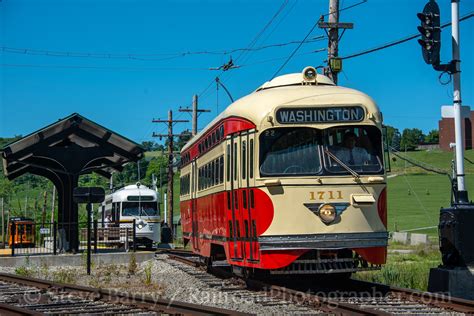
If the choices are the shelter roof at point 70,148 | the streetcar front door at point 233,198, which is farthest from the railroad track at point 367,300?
the shelter roof at point 70,148

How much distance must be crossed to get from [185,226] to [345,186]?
9944 mm

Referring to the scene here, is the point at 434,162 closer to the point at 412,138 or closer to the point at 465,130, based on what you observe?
the point at 412,138

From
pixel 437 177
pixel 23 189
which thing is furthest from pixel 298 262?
pixel 23 189

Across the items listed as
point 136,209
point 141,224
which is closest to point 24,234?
point 141,224

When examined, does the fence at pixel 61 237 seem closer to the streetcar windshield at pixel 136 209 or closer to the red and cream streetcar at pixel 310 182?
the streetcar windshield at pixel 136 209

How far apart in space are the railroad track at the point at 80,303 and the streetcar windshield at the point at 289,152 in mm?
2992

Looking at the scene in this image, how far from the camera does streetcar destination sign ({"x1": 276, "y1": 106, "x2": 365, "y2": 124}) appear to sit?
12516 mm

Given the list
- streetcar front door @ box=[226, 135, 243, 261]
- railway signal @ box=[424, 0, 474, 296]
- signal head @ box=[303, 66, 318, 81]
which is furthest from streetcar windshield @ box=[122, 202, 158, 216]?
railway signal @ box=[424, 0, 474, 296]

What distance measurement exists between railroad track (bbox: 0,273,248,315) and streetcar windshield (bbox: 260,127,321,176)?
2992 mm

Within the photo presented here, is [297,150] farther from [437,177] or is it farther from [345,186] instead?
[437,177]

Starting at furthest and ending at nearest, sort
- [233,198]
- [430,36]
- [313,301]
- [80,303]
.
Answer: [430,36]
[233,198]
[80,303]
[313,301]

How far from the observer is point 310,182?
12.2 meters

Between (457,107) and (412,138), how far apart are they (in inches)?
5082

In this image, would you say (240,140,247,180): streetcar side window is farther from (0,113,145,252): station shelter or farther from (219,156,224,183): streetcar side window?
(0,113,145,252): station shelter
